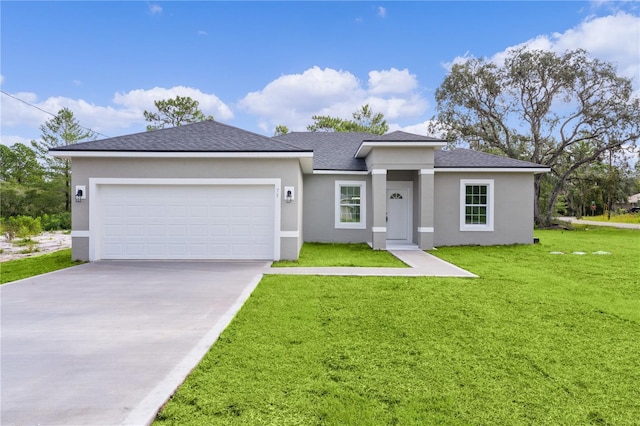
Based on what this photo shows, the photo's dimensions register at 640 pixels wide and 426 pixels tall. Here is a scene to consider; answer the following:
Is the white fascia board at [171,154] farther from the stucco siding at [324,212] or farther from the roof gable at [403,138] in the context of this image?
the stucco siding at [324,212]

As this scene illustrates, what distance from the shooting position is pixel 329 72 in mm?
26938

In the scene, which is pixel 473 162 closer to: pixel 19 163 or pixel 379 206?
pixel 379 206

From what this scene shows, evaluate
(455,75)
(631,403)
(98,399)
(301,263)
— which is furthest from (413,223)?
(455,75)

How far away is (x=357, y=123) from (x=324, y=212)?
74.3ft

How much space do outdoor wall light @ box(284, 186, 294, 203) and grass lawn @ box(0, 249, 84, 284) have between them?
6.15 m

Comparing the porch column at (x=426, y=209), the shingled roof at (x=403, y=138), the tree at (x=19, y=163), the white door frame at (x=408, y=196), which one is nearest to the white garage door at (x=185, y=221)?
the shingled roof at (x=403, y=138)

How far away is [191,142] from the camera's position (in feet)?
33.4

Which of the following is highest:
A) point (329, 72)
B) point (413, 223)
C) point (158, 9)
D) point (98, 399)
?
point (329, 72)

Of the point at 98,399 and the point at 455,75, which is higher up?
the point at 455,75

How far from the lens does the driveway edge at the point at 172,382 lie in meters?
2.55

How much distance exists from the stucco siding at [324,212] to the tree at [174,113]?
2263 centimetres

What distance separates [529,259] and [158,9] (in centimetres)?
1742

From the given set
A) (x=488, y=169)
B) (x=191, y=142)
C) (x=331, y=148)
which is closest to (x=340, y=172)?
(x=331, y=148)

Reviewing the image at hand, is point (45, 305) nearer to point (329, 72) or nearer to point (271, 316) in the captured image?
point (271, 316)
